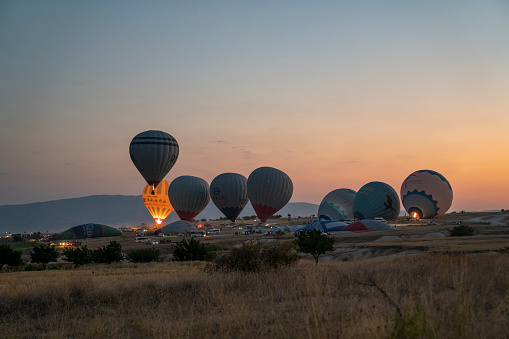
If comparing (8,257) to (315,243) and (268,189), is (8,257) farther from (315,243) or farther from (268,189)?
(268,189)

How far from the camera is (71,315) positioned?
32.8ft

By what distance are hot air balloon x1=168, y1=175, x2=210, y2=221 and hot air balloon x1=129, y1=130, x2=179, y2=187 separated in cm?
2315

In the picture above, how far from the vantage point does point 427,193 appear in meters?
85.1

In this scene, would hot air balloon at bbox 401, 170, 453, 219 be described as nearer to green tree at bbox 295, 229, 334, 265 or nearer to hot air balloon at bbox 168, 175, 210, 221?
hot air balloon at bbox 168, 175, 210, 221

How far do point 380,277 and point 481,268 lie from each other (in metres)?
2.58

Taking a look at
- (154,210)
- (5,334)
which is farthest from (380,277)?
(154,210)

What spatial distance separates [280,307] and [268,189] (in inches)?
3041

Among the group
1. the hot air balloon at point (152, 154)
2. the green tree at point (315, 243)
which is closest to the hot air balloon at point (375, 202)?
the hot air balloon at point (152, 154)

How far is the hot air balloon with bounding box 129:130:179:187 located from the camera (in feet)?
254

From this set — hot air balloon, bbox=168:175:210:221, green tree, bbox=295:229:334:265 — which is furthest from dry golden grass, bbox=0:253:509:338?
hot air balloon, bbox=168:175:210:221

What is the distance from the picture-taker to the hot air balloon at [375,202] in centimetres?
8506

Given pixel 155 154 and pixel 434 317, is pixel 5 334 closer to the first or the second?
pixel 434 317

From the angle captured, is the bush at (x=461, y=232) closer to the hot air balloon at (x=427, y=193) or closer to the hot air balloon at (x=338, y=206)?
the hot air balloon at (x=427, y=193)

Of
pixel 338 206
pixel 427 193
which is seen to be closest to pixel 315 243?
pixel 427 193
